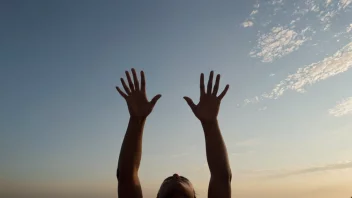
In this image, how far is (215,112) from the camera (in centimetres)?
784

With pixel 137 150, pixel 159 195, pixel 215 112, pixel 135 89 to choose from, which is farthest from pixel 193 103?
pixel 159 195

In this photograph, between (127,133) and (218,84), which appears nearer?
(127,133)

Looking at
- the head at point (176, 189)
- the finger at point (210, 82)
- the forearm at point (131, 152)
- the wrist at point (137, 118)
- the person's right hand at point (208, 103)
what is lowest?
the head at point (176, 189)

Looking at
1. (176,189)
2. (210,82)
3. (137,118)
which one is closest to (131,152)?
(137,118)

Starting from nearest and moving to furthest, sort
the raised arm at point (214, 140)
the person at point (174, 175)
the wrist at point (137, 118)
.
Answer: the person at point (174, 175)
the raised arm at point (214, 140)
the wrist at point (137, 118)

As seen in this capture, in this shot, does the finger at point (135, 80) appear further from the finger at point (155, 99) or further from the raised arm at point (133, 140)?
the finger at point (155, 99)

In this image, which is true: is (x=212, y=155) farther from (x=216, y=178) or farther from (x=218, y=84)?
(x=218, y=84)

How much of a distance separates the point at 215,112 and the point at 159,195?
231 cm

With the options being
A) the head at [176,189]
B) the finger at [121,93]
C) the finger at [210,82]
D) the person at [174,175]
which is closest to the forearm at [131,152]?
the person at [174,175]

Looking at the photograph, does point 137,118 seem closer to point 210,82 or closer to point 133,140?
point 133,140

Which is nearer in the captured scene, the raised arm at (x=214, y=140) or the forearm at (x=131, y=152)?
the forearm at (x=131, y=152)

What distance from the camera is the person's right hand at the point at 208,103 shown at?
25.5ft

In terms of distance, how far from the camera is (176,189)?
627 cm

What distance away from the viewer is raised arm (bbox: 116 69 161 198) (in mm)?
6543
